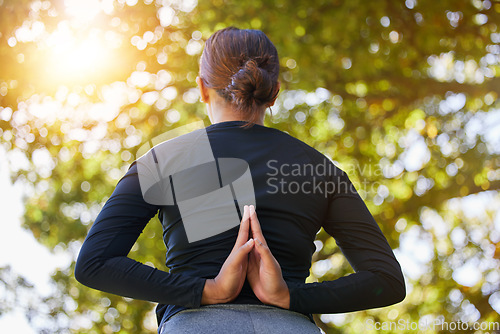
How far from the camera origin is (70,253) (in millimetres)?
6668

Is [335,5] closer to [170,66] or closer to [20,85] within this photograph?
→ [170,66]

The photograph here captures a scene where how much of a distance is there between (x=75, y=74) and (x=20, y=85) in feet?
1.68

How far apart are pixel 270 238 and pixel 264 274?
0.12 meters

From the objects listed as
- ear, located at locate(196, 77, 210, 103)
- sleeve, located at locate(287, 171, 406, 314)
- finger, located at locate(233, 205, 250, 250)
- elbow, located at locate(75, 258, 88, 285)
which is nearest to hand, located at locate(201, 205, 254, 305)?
finger, located at locate(233, 205, 250, 250)

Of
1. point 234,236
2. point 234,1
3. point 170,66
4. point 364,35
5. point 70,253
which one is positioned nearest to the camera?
point 234,236

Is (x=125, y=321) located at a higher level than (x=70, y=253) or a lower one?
lower

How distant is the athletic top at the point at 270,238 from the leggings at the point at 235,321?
0.03m

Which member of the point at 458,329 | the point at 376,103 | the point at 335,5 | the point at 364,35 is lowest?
the point at 458,329

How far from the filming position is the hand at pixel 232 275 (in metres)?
1.29

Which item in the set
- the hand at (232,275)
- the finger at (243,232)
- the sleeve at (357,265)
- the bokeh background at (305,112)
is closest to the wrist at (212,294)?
the hand at (232,275)

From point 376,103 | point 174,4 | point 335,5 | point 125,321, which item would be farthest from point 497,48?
point 125,321

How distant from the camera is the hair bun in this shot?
1.53 meters

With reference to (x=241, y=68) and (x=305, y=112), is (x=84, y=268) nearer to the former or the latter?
(x=241, y=68)

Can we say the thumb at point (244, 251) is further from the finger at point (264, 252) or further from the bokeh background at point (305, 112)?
the bokeh background at point (305, 112)
